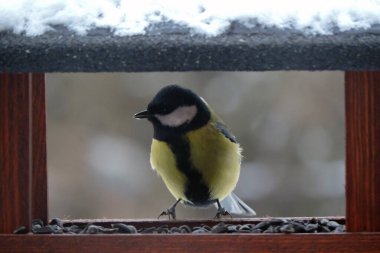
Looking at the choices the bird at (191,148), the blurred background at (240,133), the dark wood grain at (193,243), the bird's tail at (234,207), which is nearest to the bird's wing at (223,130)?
the bird at (191,148)

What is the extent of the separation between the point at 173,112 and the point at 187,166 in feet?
0.86

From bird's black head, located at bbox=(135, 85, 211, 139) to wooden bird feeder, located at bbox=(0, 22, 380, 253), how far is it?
0.96 metres

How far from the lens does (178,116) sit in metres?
4.45

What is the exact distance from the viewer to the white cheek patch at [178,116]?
14.4 feet

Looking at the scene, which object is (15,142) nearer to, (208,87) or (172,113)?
(172,113)

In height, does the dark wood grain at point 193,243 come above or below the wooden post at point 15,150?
below

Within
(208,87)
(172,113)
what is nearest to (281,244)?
(172,113)

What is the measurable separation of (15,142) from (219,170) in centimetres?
129

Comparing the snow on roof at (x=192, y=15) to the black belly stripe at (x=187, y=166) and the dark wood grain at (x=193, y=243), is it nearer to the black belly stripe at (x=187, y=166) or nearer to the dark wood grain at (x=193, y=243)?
the dark wood grain at (x=193, y=243)

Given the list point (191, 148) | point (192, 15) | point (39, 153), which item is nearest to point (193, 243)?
point (192, 15)

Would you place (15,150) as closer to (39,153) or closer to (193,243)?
(39,153)

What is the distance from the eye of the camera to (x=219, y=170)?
4488mm

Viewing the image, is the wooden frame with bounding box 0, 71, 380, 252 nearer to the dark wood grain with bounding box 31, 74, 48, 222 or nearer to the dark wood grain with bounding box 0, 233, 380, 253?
the dark wood grain with bounding box 0, 233, 380, 253

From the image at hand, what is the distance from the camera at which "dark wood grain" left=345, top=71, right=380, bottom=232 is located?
334cm
